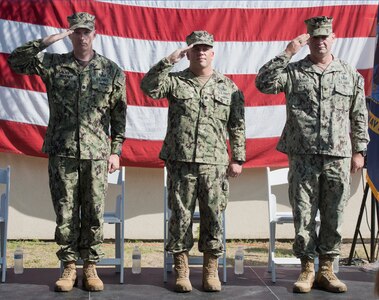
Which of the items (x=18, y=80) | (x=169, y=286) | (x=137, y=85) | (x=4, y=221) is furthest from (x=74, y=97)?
(x=18, y=80)

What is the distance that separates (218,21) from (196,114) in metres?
2.56

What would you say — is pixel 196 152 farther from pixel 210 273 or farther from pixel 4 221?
pixel 4 221

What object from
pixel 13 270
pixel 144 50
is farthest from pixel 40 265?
pixel 144 50

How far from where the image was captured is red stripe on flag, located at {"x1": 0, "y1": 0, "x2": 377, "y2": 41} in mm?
7520

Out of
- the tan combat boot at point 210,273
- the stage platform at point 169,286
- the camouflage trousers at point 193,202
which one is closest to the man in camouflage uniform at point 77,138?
the stage platform at point 169,286

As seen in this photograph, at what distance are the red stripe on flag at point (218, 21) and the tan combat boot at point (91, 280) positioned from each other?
298cm

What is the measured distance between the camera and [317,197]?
5.29 meters

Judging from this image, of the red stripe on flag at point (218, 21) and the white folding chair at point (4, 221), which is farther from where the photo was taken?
the red stripe on flag at point (218, 21)

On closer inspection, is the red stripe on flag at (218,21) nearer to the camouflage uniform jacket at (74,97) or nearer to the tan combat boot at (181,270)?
the camouflage uniform jacket at (74,97)

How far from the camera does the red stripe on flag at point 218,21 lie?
24.7 ft

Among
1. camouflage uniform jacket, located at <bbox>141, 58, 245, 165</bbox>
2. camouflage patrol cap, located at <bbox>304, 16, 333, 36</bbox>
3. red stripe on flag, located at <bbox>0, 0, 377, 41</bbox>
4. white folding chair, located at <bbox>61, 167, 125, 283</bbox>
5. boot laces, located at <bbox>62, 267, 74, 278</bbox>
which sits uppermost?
red stripe on flag, located at <bbox>0, 0, 377, 41</bbox>

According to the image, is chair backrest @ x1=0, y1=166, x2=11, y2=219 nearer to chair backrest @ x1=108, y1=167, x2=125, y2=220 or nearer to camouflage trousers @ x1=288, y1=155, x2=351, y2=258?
chair backrest @ x1=108, y1=167, x2=125, y2=220

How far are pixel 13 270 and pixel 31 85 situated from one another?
2156 mm

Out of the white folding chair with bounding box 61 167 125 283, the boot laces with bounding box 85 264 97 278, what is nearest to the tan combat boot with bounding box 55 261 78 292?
the boot laces with bounding box 85 264 97 278
